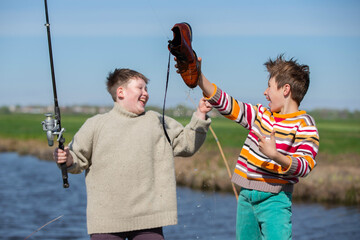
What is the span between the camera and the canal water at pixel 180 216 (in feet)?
46.5

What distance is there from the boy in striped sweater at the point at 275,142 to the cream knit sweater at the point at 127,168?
0.33 meters

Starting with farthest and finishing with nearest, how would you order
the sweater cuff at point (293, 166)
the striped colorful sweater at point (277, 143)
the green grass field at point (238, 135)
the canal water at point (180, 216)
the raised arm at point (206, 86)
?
the green grass field at point (238, 135)
the canal water at point (180, 216)
the raised arm at point (206, 86)
the striped colorful sweater at point (277, 143)
the sweater cuff at point (293, 166)

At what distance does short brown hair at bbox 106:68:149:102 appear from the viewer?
3762 millimetres

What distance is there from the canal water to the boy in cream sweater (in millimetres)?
6266

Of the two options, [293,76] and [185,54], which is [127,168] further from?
[293,76]

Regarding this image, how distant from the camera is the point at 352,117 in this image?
378 feet

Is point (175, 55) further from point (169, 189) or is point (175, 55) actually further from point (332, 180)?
point (332, 180)

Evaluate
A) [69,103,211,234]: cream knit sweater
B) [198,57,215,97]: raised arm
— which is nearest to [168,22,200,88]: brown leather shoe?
[198,57,215,97]: raised arm

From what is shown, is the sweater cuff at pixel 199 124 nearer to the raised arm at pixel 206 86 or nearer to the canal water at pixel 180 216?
the raised arm at pixel 206 86

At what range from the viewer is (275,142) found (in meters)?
3.40

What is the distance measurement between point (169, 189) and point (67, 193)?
65.7 ft

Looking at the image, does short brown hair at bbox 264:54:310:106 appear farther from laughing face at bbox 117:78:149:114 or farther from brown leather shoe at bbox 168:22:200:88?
laughing face at bbox 117:78:149:114

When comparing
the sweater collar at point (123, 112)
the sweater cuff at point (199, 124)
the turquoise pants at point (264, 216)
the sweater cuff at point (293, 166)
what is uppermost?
the sweater collar at point (123, 112)

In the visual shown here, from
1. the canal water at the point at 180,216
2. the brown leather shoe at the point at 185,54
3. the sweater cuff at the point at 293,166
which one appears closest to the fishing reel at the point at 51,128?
the brown leather shoe at the point at 185,54
